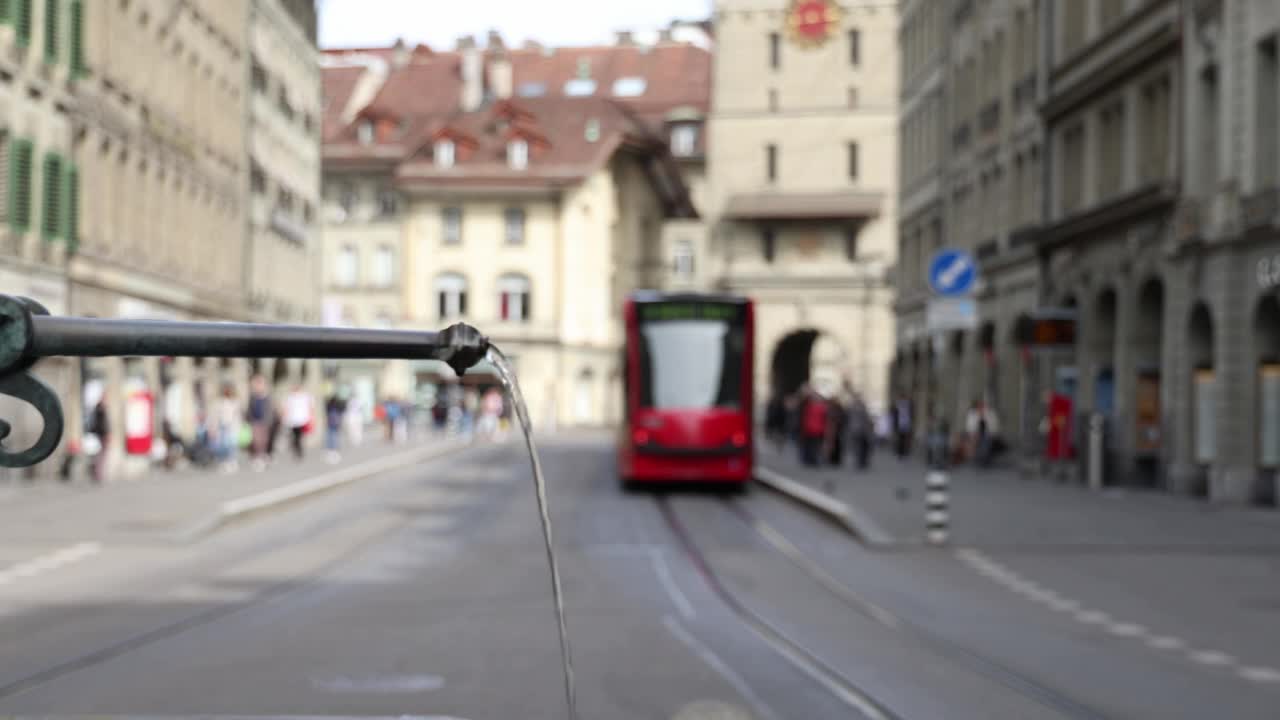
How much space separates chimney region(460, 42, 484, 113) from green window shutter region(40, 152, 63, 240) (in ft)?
207

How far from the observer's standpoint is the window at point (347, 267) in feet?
295

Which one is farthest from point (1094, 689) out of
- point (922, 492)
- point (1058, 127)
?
point (1058, 127)

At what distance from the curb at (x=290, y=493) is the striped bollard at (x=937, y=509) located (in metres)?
7.74

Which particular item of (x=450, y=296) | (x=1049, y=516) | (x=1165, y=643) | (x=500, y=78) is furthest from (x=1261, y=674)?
(x=500, y=78)

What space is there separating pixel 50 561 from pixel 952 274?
1031 centimetres

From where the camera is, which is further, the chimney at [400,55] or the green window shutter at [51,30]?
the chimney at [400,55]

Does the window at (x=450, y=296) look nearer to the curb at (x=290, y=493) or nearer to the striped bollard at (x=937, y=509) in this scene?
the curb at (x=290, y=493)

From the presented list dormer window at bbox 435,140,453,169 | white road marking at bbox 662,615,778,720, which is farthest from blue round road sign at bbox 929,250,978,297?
dormer window at bbox 435,140,453,169

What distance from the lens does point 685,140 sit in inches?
4065

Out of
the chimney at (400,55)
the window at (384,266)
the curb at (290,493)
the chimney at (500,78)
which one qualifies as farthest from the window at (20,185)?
the chimney at (400,55)

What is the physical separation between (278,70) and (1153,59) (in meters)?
29.9

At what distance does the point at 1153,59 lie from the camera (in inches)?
1358

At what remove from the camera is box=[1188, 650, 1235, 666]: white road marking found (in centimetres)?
1185

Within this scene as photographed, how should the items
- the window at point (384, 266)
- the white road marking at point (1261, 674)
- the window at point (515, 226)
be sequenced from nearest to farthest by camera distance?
the white road marking at point (1261, 674), the window at point (515, 226), the window at point (384, 266)
